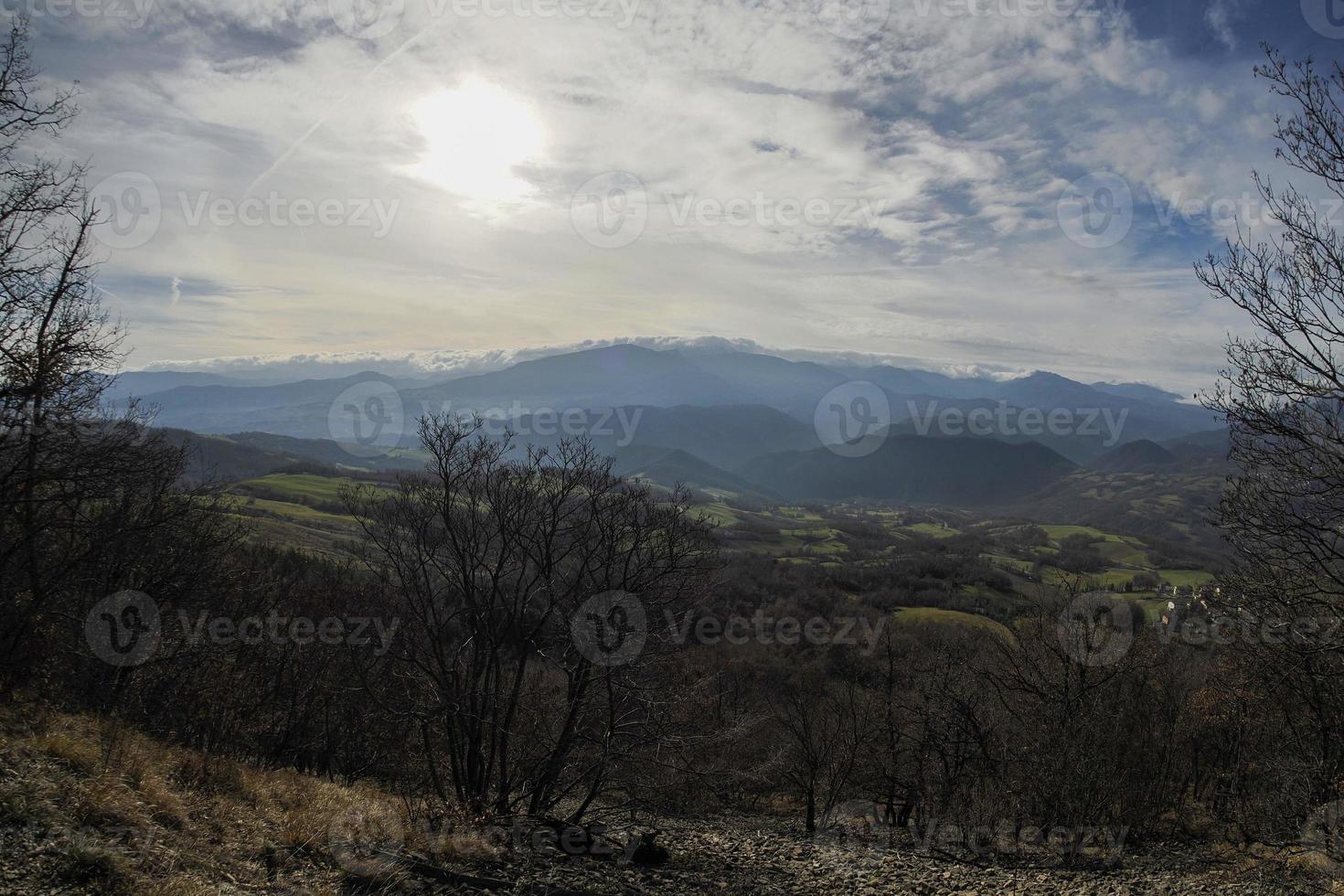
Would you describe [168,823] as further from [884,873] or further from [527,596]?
[884,873]

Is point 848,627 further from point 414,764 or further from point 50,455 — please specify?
point 50,455

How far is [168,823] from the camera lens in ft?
25.3

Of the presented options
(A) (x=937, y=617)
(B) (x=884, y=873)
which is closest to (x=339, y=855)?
(B) (x=884, y=873)

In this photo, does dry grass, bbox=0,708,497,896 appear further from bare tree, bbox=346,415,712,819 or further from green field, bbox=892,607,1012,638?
green field, bbox=892,607,1012,638

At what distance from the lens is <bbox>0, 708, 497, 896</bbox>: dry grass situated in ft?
20.1

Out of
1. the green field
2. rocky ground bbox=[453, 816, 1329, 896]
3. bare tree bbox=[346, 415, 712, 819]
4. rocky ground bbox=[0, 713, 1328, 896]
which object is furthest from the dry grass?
the green field

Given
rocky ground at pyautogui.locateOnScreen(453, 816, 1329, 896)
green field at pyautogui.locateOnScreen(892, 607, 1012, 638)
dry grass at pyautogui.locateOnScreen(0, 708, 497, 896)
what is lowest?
green field at pyautogui.locateOnScreen(892, 607, 1012, 638)

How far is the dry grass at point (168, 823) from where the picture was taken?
6121 mm

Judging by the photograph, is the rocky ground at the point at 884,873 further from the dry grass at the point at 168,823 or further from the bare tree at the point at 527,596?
the bare tree at the point at 527,596

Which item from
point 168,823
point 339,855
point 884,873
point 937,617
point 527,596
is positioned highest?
point 527,596

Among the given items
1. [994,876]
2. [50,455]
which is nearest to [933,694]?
[994,876]

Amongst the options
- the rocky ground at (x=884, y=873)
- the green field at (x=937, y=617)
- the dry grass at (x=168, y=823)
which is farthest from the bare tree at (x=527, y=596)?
the green field at (x=937, y=617)

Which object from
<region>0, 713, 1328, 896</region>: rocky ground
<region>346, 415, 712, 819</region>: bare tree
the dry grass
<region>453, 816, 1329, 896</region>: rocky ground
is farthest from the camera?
<region>346, 415, 712, 819</region>: bare tree

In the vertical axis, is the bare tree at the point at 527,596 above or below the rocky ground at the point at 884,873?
above
